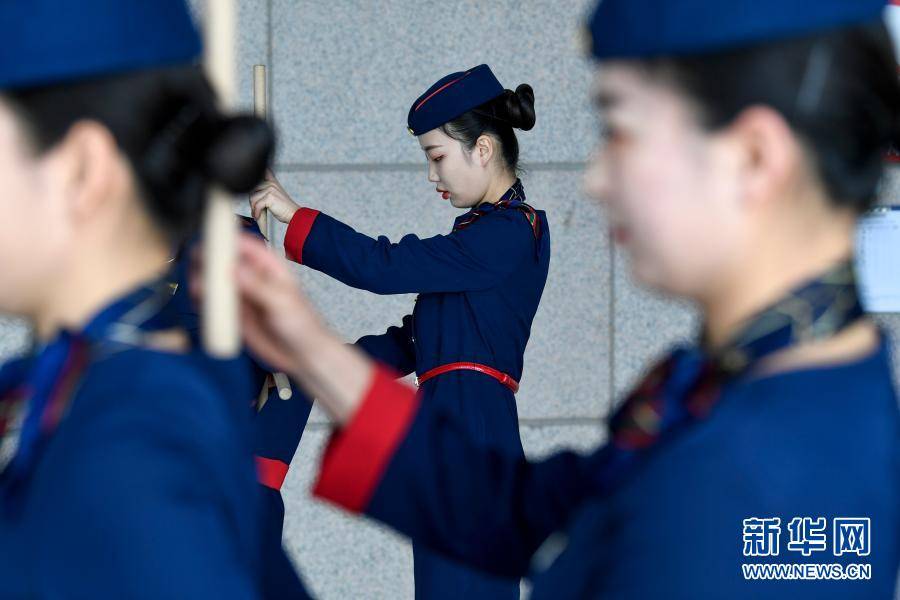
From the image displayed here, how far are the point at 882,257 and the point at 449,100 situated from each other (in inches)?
63.8

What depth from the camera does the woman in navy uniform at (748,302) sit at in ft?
2.92

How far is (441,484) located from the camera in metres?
1.23

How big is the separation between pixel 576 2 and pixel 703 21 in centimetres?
340

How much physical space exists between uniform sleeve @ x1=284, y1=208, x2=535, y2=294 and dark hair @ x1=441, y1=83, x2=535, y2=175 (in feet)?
0.67

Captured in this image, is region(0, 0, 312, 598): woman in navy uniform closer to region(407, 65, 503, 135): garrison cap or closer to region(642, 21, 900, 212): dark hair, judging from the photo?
region(642, 21, 900, 212): dark hair

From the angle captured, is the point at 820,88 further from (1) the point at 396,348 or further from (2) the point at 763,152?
(1) the point at 396,348

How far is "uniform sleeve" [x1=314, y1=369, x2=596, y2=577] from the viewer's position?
120cm

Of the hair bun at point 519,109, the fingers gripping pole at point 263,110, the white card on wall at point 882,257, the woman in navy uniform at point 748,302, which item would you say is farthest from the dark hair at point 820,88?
the white card on wall at point 882,257

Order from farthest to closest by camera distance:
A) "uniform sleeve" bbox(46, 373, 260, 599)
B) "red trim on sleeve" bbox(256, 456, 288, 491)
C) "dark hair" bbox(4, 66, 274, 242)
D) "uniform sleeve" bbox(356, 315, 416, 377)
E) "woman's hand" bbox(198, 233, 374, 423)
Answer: "uniform sleeve" bbox(356, 315, 416, 377) < "red trim on sleeve" bbox(256, 456, 288, 491) < "woman's hand" bbox(198, 233, 374, 423) < "dark hair" bbox(4, 66, 274, 242) < "uniform sleeve" bbox(46, 373, 260, 599)

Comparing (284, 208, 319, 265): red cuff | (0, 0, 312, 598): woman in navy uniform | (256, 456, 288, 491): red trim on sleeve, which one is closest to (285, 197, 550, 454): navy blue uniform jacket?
(284, 208, 319, 265): red cuff

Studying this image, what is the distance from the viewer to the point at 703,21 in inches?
36.3

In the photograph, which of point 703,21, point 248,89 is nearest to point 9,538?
point 703,21

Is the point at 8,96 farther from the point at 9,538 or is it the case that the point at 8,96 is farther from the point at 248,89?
the point at 248,89

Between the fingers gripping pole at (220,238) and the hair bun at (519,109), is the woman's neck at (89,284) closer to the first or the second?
the fingers gripping pole at (220,238)
